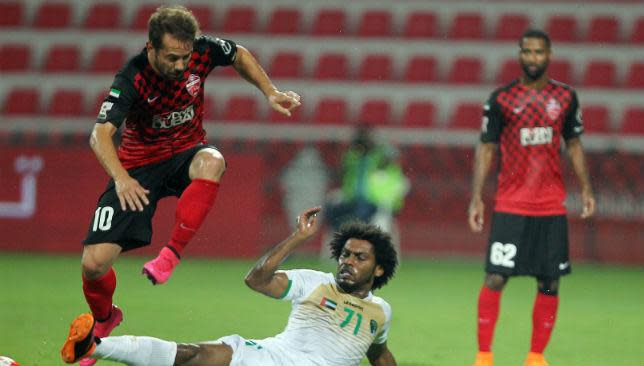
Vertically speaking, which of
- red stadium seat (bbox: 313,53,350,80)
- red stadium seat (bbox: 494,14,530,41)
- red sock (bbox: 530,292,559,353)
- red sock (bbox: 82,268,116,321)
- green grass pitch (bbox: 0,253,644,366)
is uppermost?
red stadium seat (bbox: 494,14,530,41)

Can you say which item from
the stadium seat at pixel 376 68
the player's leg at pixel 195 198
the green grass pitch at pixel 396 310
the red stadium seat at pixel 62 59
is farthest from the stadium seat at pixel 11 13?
the player's leg at pixel 195 198

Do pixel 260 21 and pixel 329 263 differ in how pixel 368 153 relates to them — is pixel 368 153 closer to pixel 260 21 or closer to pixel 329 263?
pixel 329 263

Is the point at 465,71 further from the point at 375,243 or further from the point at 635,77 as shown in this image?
the point at 375,243

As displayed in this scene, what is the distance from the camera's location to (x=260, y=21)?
63.1ft

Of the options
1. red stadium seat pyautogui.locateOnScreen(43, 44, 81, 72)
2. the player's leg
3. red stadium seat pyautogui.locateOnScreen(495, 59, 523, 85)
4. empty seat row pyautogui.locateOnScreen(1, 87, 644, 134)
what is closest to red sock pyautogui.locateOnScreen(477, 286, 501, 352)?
the player's leg

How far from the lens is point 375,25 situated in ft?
62.2

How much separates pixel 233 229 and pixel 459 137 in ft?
14.8

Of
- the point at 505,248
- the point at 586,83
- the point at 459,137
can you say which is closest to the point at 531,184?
the point at 505,248

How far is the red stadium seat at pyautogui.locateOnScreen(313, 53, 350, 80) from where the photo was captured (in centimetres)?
1827

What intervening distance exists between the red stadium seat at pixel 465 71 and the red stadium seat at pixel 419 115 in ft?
2.75

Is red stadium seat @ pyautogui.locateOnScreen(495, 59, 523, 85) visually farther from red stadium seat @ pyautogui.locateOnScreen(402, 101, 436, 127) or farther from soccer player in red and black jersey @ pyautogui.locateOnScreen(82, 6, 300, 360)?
soccer player in red and black jersey @ pyautogui.locateOnScreen(82, 6, 300, 360)

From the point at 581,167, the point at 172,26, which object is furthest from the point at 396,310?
the point at 172,26

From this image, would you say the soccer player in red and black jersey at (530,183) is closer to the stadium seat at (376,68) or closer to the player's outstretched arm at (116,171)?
the player's outstretched arm at (116,171)

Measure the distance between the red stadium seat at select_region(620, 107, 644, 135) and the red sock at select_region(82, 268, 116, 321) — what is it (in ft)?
40.2
